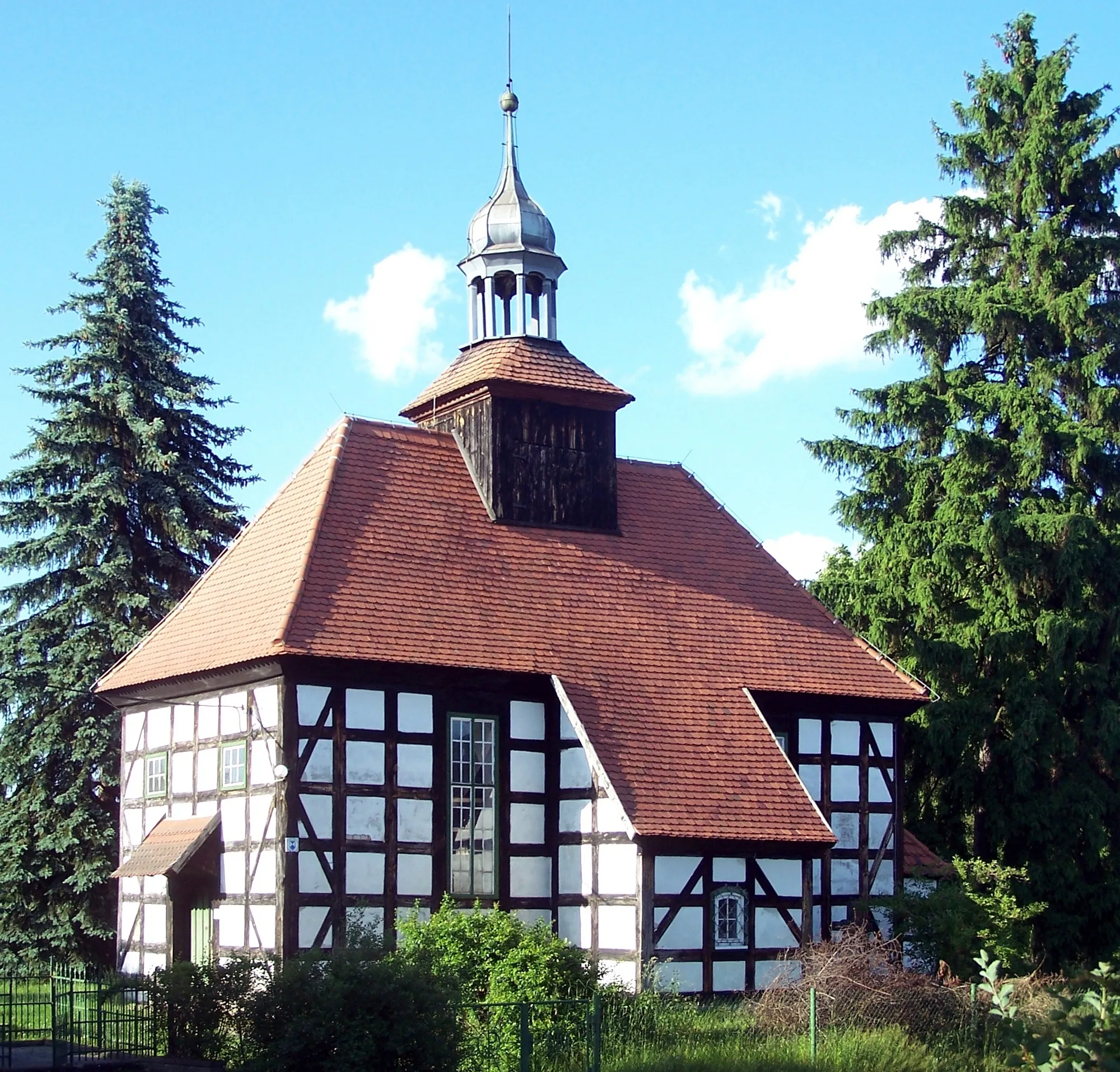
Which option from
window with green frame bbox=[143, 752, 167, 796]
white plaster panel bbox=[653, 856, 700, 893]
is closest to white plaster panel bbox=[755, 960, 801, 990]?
white plaster panel bbox=[653, 856, 700, 893]

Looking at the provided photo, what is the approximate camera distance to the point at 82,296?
32.0m

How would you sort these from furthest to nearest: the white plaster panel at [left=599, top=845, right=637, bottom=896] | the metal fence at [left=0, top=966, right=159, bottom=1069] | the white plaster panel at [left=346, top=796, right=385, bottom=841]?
the white plaster panel at [left=599, top=845, right=637, bottom=896]
the white plaster panel at [left=346, top=796, right=385, bottom=841]
the metal fence at [left=0, top=966, right=159, bottom=1069]

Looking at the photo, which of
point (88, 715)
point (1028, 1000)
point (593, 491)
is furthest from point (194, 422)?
point (1028, 1000)

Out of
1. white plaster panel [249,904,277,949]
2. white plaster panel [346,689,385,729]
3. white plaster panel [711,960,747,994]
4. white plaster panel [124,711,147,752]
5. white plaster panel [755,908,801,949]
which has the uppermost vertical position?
white plaster panel [346,689,385,729]

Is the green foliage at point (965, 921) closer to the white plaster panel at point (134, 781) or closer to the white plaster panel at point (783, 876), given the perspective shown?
the white plaster panel at point (783, 876)

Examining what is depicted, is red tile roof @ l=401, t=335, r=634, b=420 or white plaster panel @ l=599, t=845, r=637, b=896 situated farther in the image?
red tile roof @ l=401, t=335, r=634, b=420

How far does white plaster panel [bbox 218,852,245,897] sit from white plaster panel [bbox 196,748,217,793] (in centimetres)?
108

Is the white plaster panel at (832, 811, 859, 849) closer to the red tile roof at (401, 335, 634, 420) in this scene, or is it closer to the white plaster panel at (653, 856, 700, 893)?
the white plaster panel at (653, 856, 700, 893)

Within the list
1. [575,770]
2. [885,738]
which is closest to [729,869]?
[575,770]

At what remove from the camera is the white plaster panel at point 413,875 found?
22.4 m

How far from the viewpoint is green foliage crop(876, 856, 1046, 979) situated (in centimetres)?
2481

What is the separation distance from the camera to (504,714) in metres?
23.7

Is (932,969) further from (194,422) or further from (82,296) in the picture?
(82,296)

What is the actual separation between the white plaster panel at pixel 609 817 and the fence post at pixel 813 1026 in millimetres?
4905
